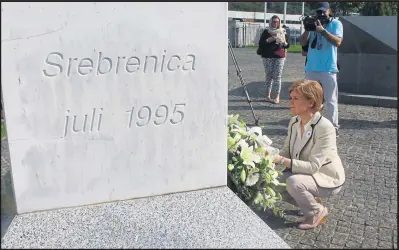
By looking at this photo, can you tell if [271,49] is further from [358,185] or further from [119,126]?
[119,126]

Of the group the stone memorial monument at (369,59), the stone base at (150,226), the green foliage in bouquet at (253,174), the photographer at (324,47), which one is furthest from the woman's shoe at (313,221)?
the stone memorial monument at (369,59)

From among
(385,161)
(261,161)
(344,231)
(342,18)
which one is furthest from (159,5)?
(342,18)

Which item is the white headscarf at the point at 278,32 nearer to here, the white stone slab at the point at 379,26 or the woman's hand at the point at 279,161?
the white stone slab at the point at 379,26

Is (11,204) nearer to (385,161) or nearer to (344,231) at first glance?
(344,231)

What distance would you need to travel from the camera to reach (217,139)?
2877 millimetres

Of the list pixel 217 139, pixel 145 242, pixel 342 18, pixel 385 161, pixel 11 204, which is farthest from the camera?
pixel 342 18

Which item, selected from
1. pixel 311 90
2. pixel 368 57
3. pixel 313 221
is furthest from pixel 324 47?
pixel 368 57

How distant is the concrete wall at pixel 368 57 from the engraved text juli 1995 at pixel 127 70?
19.9 ft

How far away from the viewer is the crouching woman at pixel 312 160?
2752 millimetres

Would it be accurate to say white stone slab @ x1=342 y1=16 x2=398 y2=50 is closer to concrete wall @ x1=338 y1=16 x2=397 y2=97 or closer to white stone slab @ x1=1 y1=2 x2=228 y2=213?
concrete wall @ x1=338 y1=16 x2=397 y2=97

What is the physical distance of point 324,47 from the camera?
15.5 feet

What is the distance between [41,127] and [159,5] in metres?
0.95

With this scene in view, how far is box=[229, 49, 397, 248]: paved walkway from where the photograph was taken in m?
2.73

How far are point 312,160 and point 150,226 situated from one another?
109cm
